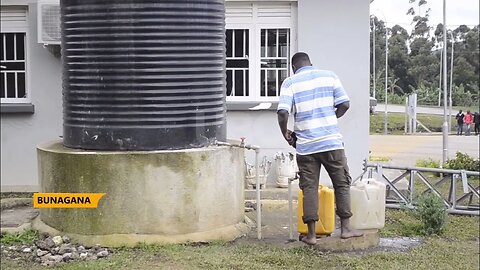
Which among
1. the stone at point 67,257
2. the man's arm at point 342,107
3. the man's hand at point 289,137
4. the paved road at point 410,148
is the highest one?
the man's arm at point 342,107

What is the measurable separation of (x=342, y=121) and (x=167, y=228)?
487 cm

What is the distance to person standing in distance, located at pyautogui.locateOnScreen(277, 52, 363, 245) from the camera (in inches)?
260

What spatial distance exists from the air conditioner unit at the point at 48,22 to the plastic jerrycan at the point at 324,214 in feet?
17.1

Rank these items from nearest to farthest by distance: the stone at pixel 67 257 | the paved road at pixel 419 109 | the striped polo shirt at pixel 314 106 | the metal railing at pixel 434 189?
the stone at pixel 67 257 < the striped polo shirt at pixel 314 106 < the metal railing at pixel 434 189 < the paved road at pixel 419 109

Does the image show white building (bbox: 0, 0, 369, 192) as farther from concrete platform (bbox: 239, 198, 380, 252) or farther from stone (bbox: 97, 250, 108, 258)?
stone (bbox: 97, 250, 108, 258)

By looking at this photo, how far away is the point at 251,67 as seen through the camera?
1117 centimetres

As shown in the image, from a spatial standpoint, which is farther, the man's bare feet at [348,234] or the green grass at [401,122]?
the green grass at [401,122]

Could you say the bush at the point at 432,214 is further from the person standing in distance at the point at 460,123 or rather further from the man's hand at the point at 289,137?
the person standing in distance at the point at 460,123

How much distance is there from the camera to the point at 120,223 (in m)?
6.88

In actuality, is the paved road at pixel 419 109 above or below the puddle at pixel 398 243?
above

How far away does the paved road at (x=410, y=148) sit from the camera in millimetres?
16984

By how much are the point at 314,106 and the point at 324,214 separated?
3.51 feet

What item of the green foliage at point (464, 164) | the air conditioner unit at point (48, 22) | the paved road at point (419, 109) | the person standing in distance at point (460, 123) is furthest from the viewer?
the person standing in distance at point (460, 123)

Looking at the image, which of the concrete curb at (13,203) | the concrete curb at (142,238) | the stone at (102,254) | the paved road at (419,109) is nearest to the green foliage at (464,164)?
the paved road at (419,109)
